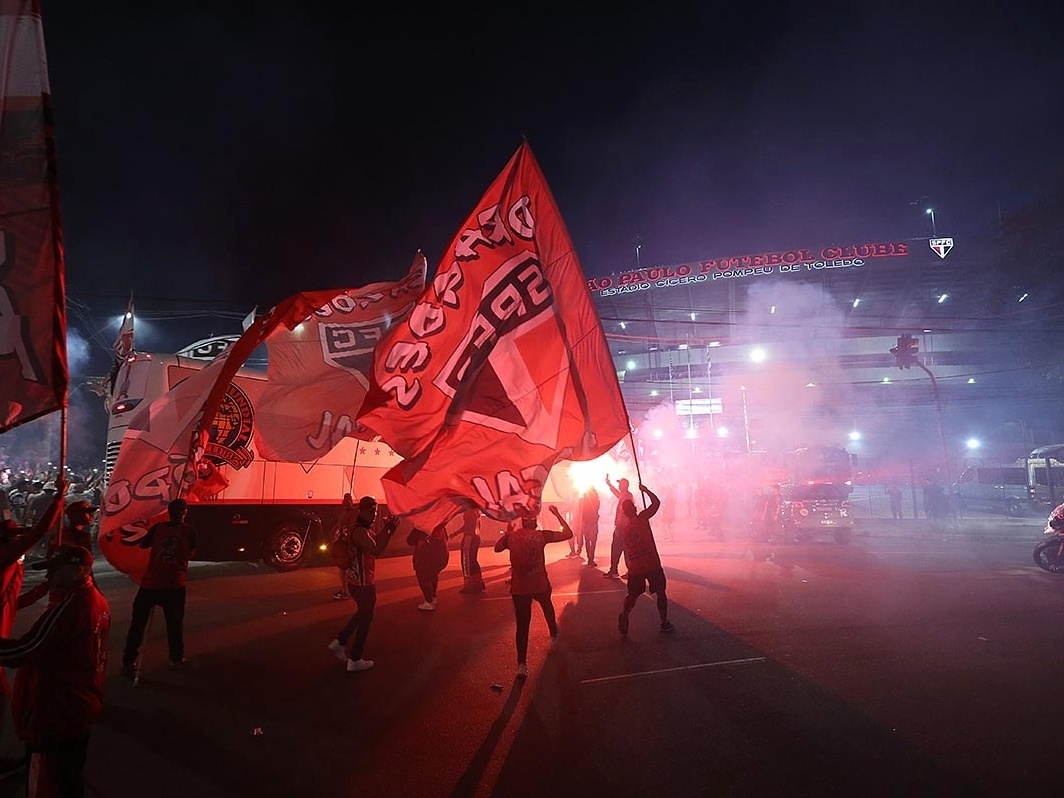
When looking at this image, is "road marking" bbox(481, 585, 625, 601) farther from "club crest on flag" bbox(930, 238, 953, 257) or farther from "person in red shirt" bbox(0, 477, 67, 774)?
"club crest on flag" bbox(930, 238, 953, 257)

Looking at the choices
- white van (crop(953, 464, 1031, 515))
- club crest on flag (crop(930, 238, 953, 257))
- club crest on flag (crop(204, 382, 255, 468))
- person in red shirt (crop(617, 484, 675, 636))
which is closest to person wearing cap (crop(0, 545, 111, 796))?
person in red shirt (crop(617, 484, 675, 636))

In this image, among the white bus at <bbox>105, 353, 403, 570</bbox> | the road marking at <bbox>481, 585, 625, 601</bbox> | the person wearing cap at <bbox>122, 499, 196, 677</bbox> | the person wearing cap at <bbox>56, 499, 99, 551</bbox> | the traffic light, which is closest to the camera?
the person wearing cap at <bbox>56, 499, 99, 551</bbox>

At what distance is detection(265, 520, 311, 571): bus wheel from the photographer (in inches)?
466

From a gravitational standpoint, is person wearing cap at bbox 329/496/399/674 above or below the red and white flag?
below

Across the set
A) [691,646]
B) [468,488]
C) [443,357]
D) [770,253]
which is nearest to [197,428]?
[443,357]

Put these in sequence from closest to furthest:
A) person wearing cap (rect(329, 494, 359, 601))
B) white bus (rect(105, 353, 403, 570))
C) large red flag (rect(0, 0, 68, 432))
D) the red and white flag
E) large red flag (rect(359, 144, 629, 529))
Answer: large red flag (rect(0, 0, 68, 432))
large red flag (rect(359, 144, 629, 529))
person wearing cap (rect(329, 494, 359, 601))
the red and white flag
white bus (rect(105, 353, 403, 570))

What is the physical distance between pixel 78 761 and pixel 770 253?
5046cm

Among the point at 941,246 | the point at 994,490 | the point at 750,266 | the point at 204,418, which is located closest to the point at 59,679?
the point at 204,418

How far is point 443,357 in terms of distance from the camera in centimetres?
486

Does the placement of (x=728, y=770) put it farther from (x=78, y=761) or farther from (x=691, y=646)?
(x=78, y=761)

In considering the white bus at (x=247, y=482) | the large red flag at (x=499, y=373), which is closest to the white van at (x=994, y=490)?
the white bus at (x=247, y=482)

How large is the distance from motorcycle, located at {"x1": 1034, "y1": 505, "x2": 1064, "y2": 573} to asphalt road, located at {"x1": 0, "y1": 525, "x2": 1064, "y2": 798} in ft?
8.63

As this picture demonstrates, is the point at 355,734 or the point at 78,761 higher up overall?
the point at 78,761

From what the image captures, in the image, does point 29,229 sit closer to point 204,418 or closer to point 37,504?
point 204,418
